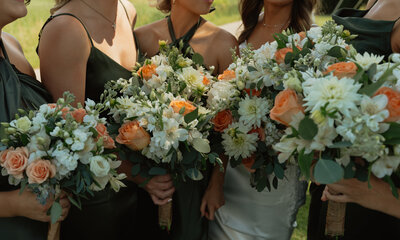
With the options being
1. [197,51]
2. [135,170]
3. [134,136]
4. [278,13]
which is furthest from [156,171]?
[278,13]

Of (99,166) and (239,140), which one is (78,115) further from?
(239,140)

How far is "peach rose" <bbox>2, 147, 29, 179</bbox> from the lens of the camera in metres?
1.98

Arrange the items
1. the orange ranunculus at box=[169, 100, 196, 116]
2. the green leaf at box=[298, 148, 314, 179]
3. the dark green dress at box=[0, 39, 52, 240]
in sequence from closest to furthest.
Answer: the green leaf at box=[298, 148, 314, 179]
the dark green dress at box=[0, 39, 52, 240]
the orange ranunculus at box=[169, 100, 196, 116]

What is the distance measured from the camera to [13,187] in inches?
89.8

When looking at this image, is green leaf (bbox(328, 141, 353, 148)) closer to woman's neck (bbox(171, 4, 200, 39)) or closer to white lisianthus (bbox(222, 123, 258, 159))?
white lisianthus (bbox(222, 123, 258, 159))

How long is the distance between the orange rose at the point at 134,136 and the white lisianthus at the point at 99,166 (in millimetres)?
297

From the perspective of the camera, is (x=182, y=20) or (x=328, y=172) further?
(x=182, y=20)

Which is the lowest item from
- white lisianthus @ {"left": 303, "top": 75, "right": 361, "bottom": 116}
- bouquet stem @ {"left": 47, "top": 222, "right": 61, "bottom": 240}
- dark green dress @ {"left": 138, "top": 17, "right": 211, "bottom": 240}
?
dark green dress @ {"left": 138, "top": 17, "right": 211, "bottom": 240}

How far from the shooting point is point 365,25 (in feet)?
9.23

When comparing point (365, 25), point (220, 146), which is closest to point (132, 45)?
point (220, 146)

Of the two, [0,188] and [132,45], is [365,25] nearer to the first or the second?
[132,45]

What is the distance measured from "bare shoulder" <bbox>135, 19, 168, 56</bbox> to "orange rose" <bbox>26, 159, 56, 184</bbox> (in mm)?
1473

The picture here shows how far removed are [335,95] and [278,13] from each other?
1.97 m

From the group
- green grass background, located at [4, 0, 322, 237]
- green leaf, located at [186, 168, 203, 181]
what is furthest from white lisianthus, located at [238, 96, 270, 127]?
green grass background, located at [4, 0, 322, 237]
